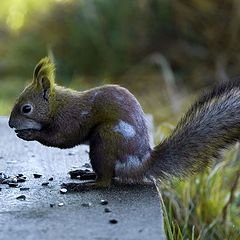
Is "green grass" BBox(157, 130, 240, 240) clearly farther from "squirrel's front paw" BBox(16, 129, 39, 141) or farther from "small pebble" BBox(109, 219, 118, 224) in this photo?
"small pebble" BBox(109, 219, 118, 224)

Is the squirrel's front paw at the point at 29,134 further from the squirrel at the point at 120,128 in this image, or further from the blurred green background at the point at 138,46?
the blurred green background at the point at 138,46

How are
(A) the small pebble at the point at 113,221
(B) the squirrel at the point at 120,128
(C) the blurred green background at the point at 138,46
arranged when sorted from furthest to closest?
(C) the blurred green background at the point at 138,46 < (B) the squirrel at the point at 120,128 < (A) the small pebble at the point at 113,221

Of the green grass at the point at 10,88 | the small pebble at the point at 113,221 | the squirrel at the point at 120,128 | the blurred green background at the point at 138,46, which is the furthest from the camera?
the blurred green background at the point at 138,46

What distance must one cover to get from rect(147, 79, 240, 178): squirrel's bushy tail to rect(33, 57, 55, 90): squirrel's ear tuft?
556 millimetres

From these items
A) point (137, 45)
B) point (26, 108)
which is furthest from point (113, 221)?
point (137, 45)

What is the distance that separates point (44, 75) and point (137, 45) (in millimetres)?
5838

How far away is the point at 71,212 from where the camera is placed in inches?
117

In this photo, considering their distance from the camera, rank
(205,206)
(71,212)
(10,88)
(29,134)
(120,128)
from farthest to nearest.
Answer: (10,88) < (205,206) < (29,134) < (120,128) < (71,212)

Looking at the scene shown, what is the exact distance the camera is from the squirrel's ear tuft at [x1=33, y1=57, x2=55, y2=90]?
3480 millimetres

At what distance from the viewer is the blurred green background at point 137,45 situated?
29.1 feet

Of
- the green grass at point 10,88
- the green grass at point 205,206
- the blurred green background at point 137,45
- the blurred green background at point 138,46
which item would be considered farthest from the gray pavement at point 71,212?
the blurred green background at point 137,45

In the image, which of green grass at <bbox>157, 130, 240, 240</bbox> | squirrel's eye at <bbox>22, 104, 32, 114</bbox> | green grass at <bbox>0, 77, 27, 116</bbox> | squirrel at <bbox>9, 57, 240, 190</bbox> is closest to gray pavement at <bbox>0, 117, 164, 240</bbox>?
squirrel at <bbox>9, 57, 240, 190</bbox>

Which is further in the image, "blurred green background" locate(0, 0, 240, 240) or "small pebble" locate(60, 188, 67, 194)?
"blurred green background" locate(0, 0, 240, 240)

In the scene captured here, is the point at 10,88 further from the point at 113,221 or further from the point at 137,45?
the point at 113,221
